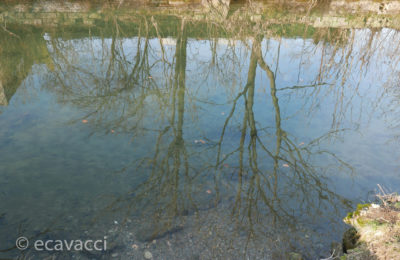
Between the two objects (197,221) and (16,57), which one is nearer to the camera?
(197,221)

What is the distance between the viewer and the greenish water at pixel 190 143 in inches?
125

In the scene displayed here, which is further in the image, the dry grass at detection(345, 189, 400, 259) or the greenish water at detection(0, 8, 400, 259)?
the greenish water at detection(0, 8, 400, 259)

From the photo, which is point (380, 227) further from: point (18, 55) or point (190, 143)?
point (18, 55)

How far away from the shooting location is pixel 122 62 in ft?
23.9

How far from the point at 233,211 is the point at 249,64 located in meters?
5.00

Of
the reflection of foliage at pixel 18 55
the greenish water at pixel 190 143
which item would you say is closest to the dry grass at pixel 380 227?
the greenish water at pixel 190 143

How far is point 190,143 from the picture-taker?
15.0ft

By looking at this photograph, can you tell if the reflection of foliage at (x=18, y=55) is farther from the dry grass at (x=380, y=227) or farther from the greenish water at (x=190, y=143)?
the dry grass at (x=380, y=227)

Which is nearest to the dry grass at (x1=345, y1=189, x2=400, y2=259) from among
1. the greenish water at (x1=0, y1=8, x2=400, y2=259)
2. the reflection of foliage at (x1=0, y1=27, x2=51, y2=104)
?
the greenish water at (x1=0, y1=8, x2=400, y2=259)

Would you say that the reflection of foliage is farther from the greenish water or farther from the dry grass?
the dry grass

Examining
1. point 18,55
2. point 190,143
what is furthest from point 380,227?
point 18,55

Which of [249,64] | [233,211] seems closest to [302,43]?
[249,64]

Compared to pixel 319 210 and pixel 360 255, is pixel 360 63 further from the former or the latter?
pixel 360 255

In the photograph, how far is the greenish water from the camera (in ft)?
10.4
